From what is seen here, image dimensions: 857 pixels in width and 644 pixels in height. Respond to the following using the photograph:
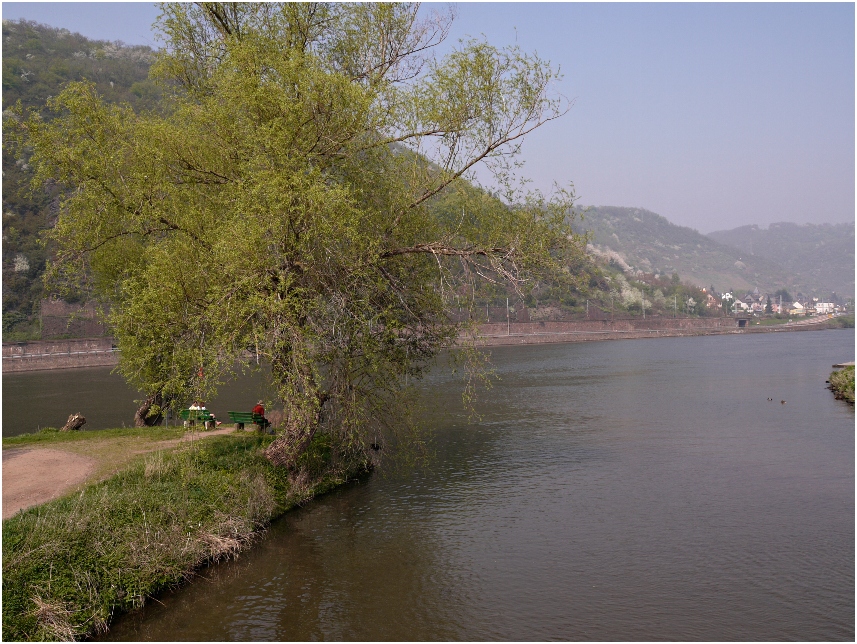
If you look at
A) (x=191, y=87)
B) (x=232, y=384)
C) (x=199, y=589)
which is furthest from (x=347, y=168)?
(x=232, y=384)

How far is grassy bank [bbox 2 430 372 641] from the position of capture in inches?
448

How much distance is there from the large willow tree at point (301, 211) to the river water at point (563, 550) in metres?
3.36

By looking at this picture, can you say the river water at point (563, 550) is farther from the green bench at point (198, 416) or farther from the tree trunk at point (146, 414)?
the tree trunk at point (146, 414)

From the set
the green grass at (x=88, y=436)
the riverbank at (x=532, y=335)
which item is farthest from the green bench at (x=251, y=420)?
the riverbank at (x=532, y=335)

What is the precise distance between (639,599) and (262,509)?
27.3 ft

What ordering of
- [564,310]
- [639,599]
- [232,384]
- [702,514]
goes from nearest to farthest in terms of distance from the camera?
1. [639,599]
2. [702,514]
3. [232,384]
4. [564,310]

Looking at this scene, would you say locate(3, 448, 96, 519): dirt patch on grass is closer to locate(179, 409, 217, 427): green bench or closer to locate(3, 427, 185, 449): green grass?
locate(3, 427, 185, 449): green grass

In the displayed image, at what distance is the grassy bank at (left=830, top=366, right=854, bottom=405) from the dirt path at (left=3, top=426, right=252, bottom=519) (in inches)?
1259

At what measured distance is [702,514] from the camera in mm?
17984

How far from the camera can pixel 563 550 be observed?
51.1 feet

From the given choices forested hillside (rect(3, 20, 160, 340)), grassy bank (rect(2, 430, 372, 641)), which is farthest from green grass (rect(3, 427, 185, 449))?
forested hillside (rect(3, 20, 160, 340))

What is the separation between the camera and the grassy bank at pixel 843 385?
38406 millimetres

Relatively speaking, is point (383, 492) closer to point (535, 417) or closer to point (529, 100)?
→ point (529, 100)

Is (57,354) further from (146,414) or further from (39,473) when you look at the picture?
Result: (39,473)
